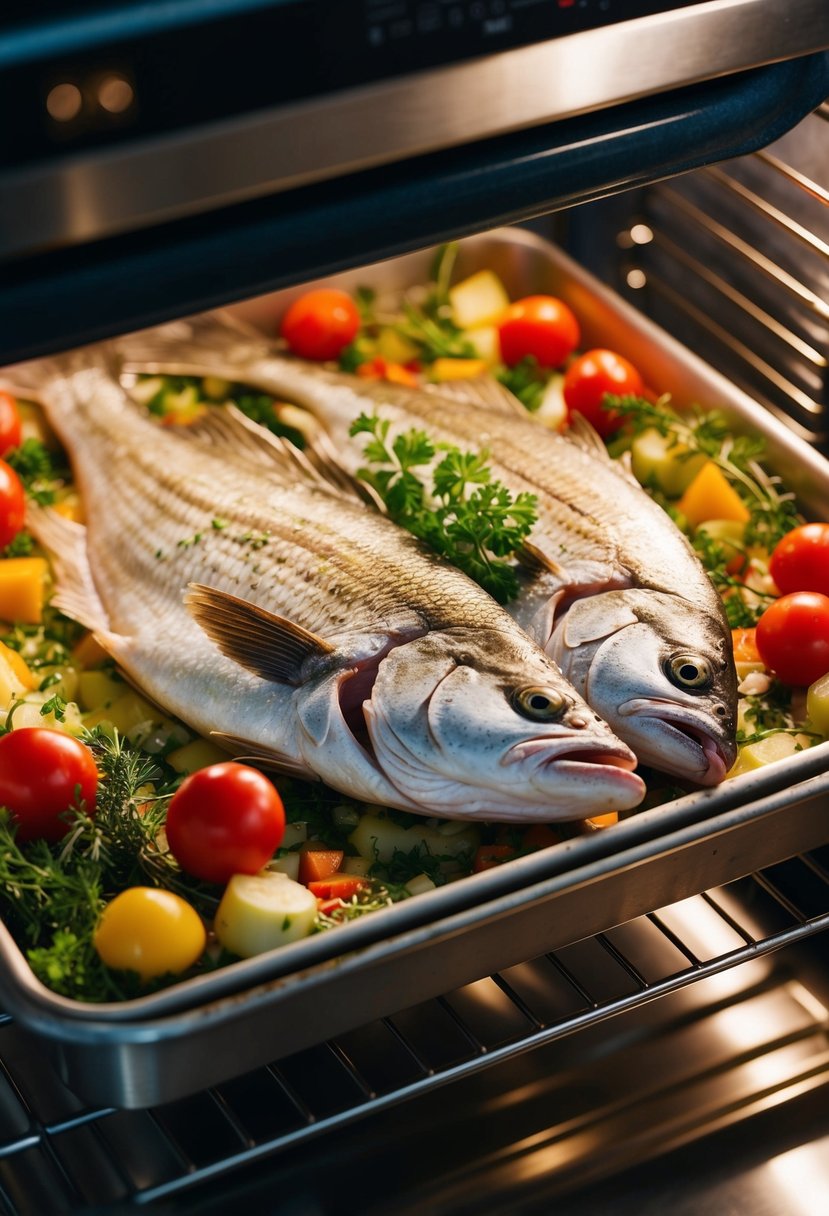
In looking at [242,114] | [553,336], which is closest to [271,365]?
[553,336]

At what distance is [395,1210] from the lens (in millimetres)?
1523

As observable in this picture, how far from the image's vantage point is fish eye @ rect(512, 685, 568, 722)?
5.30 ft

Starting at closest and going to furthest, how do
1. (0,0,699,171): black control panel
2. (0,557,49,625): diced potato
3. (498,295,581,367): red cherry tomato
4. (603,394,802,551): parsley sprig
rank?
(0,0,699,171): black control panel < (0,557,49,625): diced potato < (603,394,802,551): parsley sprig < (498,295,581,367): red cherry tomato

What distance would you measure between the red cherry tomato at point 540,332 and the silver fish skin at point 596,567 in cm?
20

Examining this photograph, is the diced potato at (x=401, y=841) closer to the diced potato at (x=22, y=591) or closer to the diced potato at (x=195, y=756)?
the diced potato at (x=195, y=756)

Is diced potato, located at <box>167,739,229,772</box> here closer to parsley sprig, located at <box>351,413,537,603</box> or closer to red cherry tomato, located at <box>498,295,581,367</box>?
parsley sprig, located at <box>351,413,537,603</box>

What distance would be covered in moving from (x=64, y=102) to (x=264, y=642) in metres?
0.81

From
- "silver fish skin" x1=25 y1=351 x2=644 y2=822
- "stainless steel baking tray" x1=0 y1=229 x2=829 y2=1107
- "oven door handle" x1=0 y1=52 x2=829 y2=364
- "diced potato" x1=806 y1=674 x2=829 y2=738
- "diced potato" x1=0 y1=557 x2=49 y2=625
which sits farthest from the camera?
"diced potato" x1=0 y1=557 x2=49 y2=625

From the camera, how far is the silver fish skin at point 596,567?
173cm

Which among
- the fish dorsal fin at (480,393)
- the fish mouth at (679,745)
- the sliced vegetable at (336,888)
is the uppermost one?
the fish dorsal fin at (480,393)

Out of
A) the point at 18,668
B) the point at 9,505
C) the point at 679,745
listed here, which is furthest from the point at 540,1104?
the point at 9,505

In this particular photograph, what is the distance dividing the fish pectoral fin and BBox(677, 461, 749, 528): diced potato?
2.70 feet

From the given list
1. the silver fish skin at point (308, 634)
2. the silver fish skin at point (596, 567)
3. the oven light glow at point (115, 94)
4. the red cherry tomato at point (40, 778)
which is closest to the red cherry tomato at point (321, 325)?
the silver fish skin at point (596, 567)

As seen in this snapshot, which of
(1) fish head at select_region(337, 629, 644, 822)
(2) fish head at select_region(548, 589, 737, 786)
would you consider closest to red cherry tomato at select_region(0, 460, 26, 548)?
(1) fish head at select_region(337, 629, 644, 822)
